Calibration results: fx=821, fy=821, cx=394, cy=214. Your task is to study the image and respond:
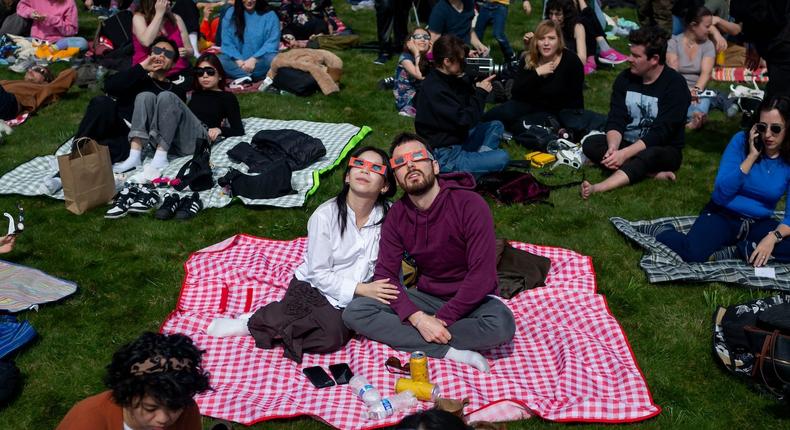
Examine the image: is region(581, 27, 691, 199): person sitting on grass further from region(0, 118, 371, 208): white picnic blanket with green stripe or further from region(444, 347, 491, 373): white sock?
region(444, 347, 491, 373): white sock

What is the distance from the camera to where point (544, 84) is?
9789mm

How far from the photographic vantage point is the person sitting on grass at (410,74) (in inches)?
427

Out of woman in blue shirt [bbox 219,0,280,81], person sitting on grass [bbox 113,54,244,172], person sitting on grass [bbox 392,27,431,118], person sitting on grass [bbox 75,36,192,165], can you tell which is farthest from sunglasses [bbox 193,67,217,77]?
woman in blue shirt [bbox 219,0,280,81]

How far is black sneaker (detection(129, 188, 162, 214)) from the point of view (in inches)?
316

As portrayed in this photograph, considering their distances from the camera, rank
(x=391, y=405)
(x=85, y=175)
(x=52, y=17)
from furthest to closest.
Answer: (x=52, y=17) < (x=85, y=175) < (x=391, y=405)

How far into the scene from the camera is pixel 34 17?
13625 mm

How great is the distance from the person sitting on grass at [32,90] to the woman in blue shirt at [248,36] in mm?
2258

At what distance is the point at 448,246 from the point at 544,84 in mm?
4693

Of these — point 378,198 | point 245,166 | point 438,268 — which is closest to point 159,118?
point 245,166

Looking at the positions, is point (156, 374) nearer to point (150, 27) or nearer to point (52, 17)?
point (150, 27)

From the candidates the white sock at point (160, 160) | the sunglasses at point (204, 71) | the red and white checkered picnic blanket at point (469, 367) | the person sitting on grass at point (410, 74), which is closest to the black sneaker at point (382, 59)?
the person sitting on grass at point (410, 74)

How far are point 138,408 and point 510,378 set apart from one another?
2.71m

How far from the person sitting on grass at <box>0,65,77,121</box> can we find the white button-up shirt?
6.47 m

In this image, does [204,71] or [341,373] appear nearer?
[341,373]
